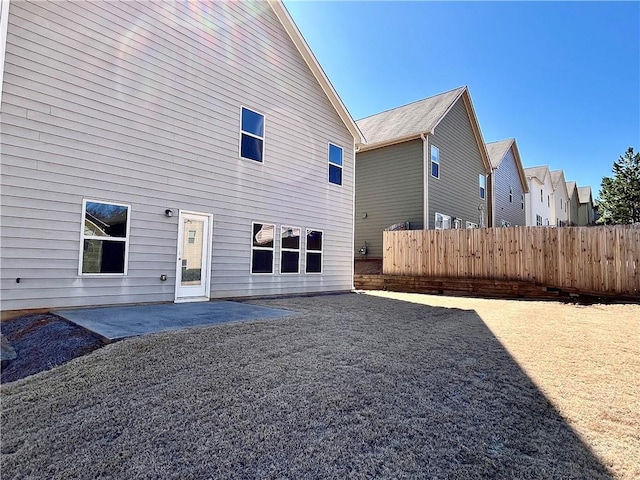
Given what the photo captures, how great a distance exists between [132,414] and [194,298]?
5207 mm

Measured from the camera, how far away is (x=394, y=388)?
117 inches

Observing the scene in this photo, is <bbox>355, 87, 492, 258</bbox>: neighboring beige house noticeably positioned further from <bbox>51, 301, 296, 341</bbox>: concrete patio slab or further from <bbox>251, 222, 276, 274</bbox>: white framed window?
<bbox>51, 301, 296, 341</bbox>: concrete patio slab

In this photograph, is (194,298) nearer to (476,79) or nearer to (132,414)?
(132,414)

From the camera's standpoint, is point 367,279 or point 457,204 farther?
point 457,204

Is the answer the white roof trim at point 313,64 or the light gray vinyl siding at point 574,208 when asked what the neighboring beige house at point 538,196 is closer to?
the light gray vinyl siding at point 574,208

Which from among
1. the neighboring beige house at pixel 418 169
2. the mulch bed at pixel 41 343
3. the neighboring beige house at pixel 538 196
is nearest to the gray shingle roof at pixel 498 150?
the neighboring beige house at pixel 418 169

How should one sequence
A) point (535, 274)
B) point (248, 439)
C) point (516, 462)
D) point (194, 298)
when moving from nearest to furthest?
point (516, 462) → point (248, 439) → point (194, 298) → point (535, 274)

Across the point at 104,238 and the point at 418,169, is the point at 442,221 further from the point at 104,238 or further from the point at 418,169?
the point at 104,238

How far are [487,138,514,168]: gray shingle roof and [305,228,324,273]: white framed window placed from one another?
14.6 meters

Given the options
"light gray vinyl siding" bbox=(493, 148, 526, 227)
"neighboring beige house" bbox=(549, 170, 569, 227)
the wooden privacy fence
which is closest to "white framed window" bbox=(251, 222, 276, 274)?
the wooden privacy fence

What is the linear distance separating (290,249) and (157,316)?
14.7 feet

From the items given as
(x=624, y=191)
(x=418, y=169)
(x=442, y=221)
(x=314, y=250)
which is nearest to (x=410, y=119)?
(x=418, y=169)

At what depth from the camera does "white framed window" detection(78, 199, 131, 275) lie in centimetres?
595

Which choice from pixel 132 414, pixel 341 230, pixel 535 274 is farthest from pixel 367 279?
pixel 132 414
